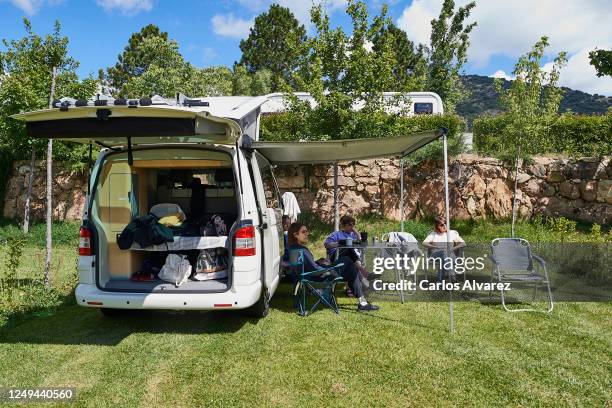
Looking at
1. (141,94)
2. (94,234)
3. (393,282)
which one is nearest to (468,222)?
(393,282)

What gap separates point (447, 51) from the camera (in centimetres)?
1719

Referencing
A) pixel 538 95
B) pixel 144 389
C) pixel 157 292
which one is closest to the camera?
pixel 144 389

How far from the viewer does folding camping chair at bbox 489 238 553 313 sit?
5.27 m

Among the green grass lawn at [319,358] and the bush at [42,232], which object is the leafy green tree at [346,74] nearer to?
the green grass lawn at [319,358]

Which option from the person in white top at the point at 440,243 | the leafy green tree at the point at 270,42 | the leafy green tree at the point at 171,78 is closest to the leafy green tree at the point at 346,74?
the person in white top at the point at 440,243

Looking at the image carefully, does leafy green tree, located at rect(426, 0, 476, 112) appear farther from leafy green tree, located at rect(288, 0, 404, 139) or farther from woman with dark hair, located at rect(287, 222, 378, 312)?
woman with dark hair, located at rect(287, 222, 378, 312)

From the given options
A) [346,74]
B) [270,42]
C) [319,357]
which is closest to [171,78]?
[346,74]

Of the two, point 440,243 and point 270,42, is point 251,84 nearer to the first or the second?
point 270,42

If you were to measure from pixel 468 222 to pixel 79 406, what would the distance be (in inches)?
345

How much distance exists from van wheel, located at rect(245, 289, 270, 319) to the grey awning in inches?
58.0

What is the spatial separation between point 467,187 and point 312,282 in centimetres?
632

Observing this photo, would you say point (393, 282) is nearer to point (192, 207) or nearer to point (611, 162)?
point (192, 207)

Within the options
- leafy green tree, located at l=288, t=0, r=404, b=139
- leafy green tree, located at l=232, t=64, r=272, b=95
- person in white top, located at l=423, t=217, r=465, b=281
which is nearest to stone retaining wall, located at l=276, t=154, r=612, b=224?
leafy green tree, located at l=288, t=0, r=404, b=139

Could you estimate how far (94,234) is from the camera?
4223 mm
